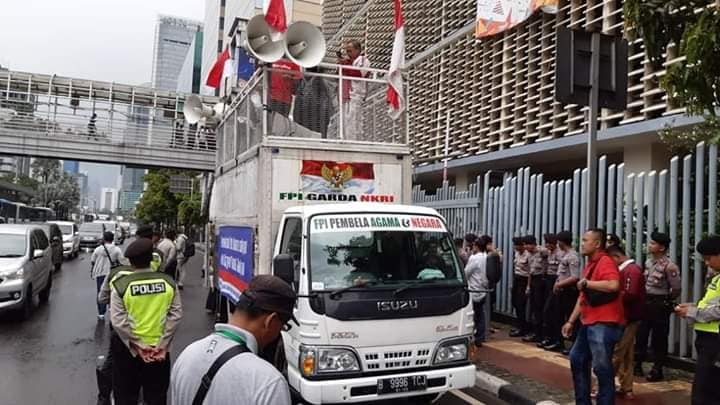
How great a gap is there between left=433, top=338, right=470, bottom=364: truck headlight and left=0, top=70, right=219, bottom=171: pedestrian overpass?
20258 millimetres

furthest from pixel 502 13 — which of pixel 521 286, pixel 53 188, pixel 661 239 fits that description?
pixel 53 188

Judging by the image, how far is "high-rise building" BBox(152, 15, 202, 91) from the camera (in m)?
144

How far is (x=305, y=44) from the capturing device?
7289 millimetres

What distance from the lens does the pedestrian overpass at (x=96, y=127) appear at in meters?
24.4

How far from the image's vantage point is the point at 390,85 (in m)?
7.98

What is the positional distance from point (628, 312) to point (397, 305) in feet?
8.69

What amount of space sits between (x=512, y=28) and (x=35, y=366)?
36.5 ft

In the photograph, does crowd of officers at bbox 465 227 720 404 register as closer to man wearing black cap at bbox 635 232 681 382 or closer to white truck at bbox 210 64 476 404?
man wearing black cap at bbox 635 232 681 382

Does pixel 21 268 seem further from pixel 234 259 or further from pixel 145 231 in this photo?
pixel 234 259

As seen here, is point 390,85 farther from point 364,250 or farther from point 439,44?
point 439,44

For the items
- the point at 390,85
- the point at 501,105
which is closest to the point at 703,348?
the point at 390,85

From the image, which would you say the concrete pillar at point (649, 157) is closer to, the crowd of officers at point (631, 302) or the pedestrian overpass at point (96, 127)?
the crowd of officers at point (631, 302)

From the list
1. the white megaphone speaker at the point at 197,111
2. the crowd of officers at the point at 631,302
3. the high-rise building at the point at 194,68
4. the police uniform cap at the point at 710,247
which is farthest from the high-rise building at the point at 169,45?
the police uniform cap at the point at 710,247

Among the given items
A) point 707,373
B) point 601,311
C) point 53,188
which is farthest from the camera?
point 53,188
